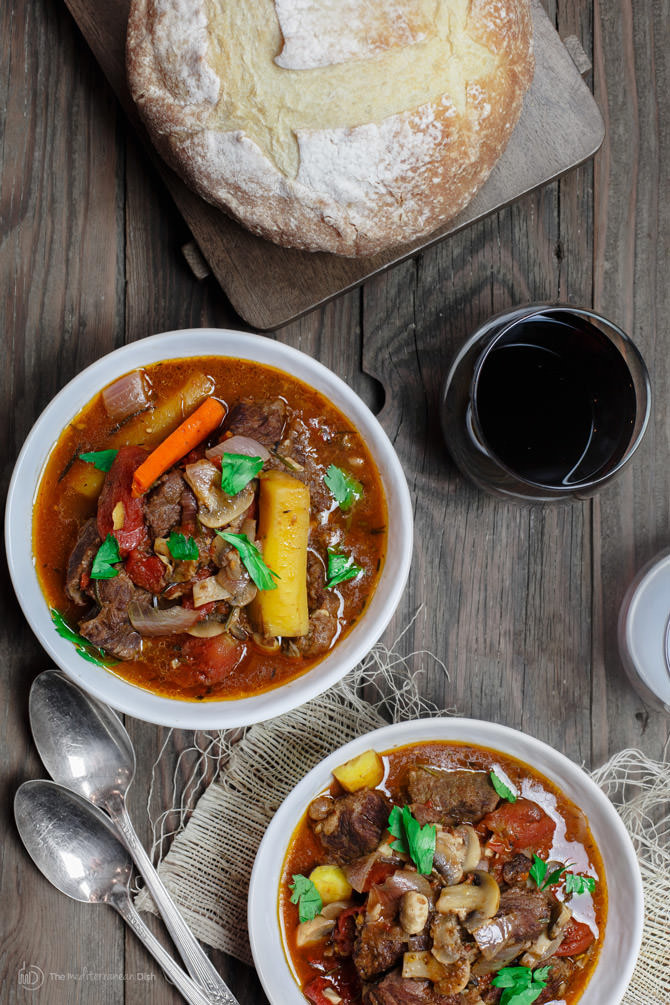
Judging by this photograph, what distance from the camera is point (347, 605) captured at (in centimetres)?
260

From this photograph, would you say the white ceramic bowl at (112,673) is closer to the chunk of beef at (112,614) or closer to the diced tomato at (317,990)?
the chunk of beef at (112,614)

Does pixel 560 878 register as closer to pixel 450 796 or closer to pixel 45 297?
pixel 450 796

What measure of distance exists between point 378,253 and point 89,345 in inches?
40.9

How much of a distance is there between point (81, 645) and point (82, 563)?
0.25m

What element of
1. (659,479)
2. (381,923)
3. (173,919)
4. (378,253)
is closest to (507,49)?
(378,253)

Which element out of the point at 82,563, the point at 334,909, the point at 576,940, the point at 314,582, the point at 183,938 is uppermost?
the point at 82,563

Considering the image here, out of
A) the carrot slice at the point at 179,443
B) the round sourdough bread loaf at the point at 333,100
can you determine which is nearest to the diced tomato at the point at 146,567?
the carrot slice at the point at 179,443

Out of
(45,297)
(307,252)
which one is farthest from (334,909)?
(45,297)

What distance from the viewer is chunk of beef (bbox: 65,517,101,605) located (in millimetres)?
2424

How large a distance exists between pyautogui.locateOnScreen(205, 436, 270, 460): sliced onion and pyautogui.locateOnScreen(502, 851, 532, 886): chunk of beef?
1.48 metres

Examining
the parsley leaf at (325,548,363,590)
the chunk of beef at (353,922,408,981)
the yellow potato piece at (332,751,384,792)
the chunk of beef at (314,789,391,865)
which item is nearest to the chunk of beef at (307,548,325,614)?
the parsley leaf at (325,548,363,590)

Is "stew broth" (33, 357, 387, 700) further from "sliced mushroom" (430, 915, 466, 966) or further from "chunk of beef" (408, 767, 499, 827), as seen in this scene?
"sliced mushroom" (430, 915, 466, 966)

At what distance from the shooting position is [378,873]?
2641 mm

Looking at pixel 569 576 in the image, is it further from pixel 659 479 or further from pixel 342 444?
pixel 342 444
